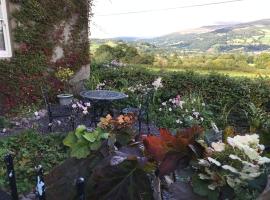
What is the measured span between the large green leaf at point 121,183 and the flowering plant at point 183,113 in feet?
18.0

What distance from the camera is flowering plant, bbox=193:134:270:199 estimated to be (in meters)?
0.95

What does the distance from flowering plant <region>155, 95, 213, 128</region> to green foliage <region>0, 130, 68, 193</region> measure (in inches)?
95.8

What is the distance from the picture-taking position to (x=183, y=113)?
7.02 m

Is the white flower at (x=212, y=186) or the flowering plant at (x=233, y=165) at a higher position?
the flowering plant at (x=233, y=165)

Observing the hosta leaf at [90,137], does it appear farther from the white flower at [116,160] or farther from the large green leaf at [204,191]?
the large green leaf at [204,191]

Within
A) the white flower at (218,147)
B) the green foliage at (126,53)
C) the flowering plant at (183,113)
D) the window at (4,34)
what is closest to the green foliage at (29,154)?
the flowering plant at (183,113)

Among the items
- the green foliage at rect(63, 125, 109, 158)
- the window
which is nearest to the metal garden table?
the window

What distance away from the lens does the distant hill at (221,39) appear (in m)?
9.75

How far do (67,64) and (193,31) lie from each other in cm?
503

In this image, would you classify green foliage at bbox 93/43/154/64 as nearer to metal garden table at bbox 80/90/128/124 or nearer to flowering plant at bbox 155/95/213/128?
flowering plant at bbox 155/95/213/128

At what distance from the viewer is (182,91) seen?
315 inches

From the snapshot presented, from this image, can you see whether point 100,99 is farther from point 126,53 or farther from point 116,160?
point 126,53

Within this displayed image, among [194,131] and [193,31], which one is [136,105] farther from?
[194,131]

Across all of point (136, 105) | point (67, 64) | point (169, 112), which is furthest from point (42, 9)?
point (169, 112)
